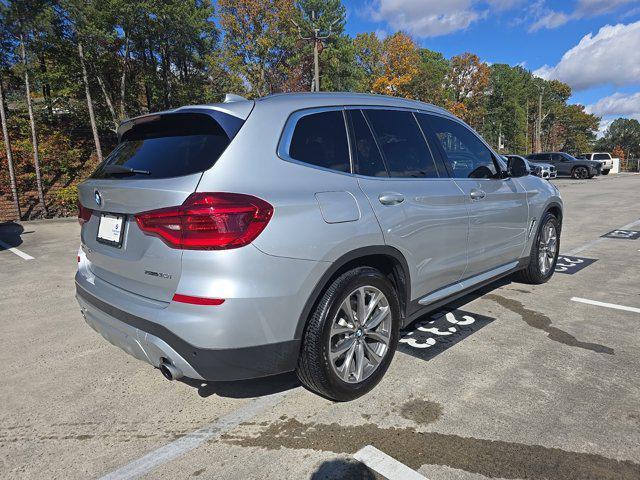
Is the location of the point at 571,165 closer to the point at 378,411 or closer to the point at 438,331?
the point at 438,331

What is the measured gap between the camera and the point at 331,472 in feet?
6.89

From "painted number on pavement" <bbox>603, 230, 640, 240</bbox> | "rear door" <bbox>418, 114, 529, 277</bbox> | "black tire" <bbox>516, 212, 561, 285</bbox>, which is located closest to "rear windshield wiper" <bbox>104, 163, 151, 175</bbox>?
"rear door" <bbox>418, 114, 529, 277</bbox>

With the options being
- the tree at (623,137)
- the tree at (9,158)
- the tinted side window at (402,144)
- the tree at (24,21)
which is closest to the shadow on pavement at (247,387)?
the tinted side window at (402,144)

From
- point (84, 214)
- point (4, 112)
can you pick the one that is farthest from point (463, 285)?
point (4, 112)

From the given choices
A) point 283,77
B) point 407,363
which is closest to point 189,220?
point 407,363

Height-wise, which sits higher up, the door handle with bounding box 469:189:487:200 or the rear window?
the rear window

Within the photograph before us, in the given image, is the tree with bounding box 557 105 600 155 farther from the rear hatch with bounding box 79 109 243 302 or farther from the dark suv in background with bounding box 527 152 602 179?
the rear hatch with bounding box 79 109 243 302

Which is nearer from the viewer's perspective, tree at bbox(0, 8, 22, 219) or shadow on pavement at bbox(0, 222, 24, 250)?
shadow on pavement at bbox(0, 222, 24, 250)

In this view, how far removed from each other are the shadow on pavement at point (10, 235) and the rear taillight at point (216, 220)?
8258 millimetres

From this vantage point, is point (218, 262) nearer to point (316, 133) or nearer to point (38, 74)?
point (316, 133)

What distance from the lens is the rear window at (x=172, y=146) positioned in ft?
7.34

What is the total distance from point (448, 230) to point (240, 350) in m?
1.83

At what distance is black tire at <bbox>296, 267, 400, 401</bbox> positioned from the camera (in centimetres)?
238

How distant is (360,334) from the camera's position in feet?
8.80
